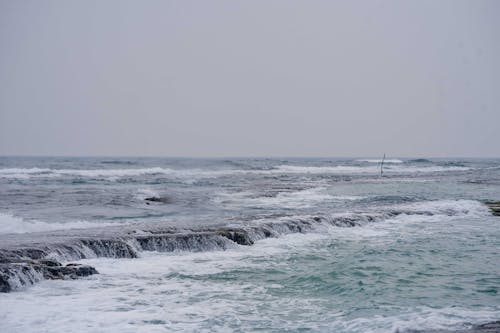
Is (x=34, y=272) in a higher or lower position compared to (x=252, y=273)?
higher

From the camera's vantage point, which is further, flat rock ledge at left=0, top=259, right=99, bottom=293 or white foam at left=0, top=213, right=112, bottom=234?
white foam at left=0, top=213, right=112, bottom=234

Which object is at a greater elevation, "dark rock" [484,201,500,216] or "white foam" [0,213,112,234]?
"dark rock" [484,201,500,216]

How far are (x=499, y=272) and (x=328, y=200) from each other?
17674mm

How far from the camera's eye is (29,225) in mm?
17391

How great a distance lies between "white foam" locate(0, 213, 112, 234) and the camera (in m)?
16.9

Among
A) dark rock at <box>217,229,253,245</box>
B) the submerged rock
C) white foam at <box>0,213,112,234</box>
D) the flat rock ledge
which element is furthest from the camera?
white foam at <box>0,213,112,234</box>

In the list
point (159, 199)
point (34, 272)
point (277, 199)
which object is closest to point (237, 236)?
point (34, 272)

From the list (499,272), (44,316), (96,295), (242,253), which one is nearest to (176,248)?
(242,253)

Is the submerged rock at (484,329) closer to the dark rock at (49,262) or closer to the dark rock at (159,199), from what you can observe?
the dark rock at (49,262)

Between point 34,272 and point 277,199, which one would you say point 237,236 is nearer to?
point 34,272

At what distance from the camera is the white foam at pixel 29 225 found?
55.3 ft

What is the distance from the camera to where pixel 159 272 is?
11367 mm

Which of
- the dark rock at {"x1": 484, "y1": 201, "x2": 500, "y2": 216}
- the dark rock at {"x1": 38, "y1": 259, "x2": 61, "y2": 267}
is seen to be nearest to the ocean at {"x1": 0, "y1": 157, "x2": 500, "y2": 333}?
the dark rock at {"x1": 38, "y1": 259, "x2": 61, "y2": 267}

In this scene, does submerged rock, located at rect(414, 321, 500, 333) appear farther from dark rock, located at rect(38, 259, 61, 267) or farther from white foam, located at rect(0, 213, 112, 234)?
white foam, located at rect(0, 213, 112, 234)
